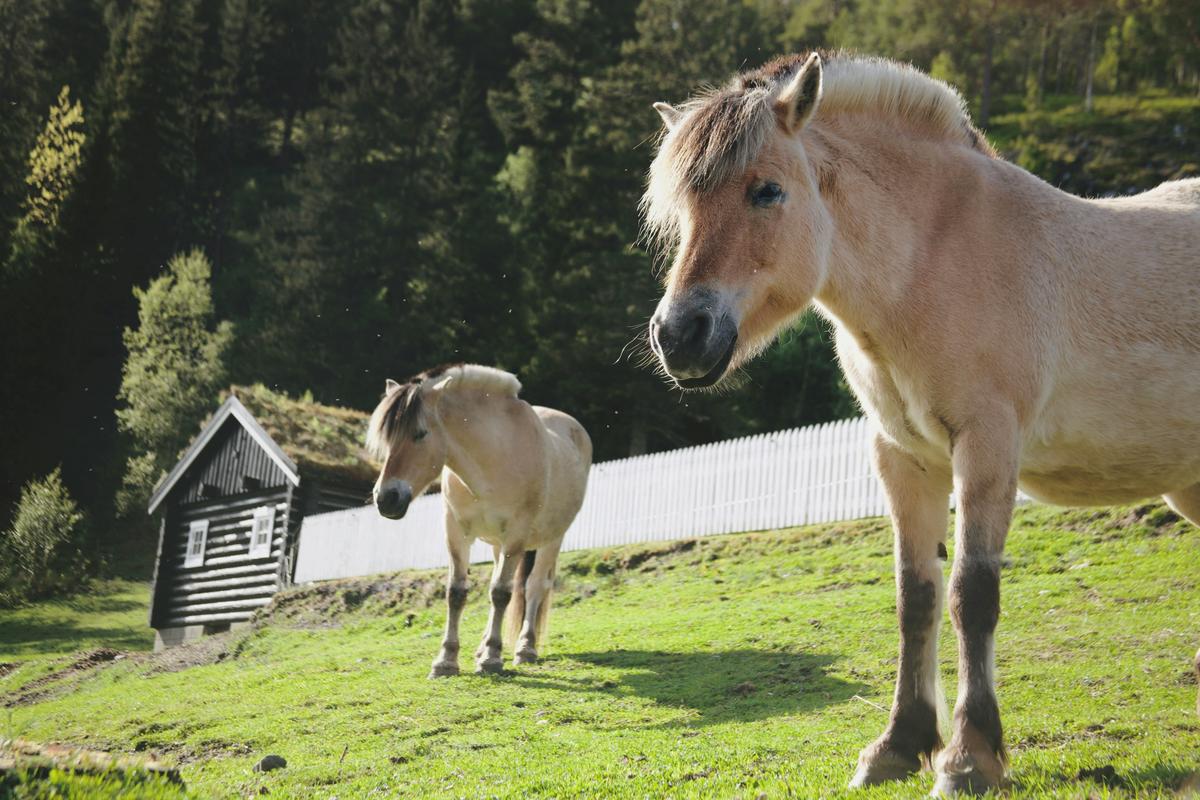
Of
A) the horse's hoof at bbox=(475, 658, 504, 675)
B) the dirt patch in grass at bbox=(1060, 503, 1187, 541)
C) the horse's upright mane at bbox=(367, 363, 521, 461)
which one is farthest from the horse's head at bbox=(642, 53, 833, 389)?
the dirt patch in grass at bbox=(1060, 503, 1187, 541)

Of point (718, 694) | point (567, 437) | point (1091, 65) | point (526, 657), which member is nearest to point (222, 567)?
point (567, 437)

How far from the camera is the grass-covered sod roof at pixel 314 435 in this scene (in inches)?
990

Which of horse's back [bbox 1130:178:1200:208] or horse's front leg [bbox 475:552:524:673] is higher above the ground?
horse's back [bbox 1130:178:1200:208]

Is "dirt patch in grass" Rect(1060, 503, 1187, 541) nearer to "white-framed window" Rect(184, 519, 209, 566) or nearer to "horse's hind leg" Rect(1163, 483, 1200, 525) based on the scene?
"horse's hind leg" Rect(1163, 483, 1200, 525)

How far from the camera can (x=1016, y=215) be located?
13.6 ft

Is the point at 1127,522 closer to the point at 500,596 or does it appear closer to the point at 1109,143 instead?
the point at 500,596

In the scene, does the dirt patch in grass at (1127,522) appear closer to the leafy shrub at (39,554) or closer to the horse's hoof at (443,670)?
the horse's hoof at (443,670)

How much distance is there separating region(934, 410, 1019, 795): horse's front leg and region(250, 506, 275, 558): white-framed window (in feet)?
80.3

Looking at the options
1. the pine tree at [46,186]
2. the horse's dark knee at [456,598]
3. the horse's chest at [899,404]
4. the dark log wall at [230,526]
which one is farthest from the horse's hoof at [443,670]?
the pine tree at [46,186]

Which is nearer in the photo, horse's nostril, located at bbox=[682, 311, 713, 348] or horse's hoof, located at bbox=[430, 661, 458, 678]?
horse's nostril, located at bbox=[682, 311, 713, 348]

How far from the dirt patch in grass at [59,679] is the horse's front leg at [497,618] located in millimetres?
9092

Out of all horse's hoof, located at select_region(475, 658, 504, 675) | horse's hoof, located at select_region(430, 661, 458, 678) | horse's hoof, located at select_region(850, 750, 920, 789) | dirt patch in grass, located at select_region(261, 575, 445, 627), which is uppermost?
horse's hoof, located at select_region(850, 750, 920, 789)

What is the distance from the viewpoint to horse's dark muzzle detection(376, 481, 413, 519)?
32.1 feet

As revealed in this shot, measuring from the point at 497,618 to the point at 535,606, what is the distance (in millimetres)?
845
